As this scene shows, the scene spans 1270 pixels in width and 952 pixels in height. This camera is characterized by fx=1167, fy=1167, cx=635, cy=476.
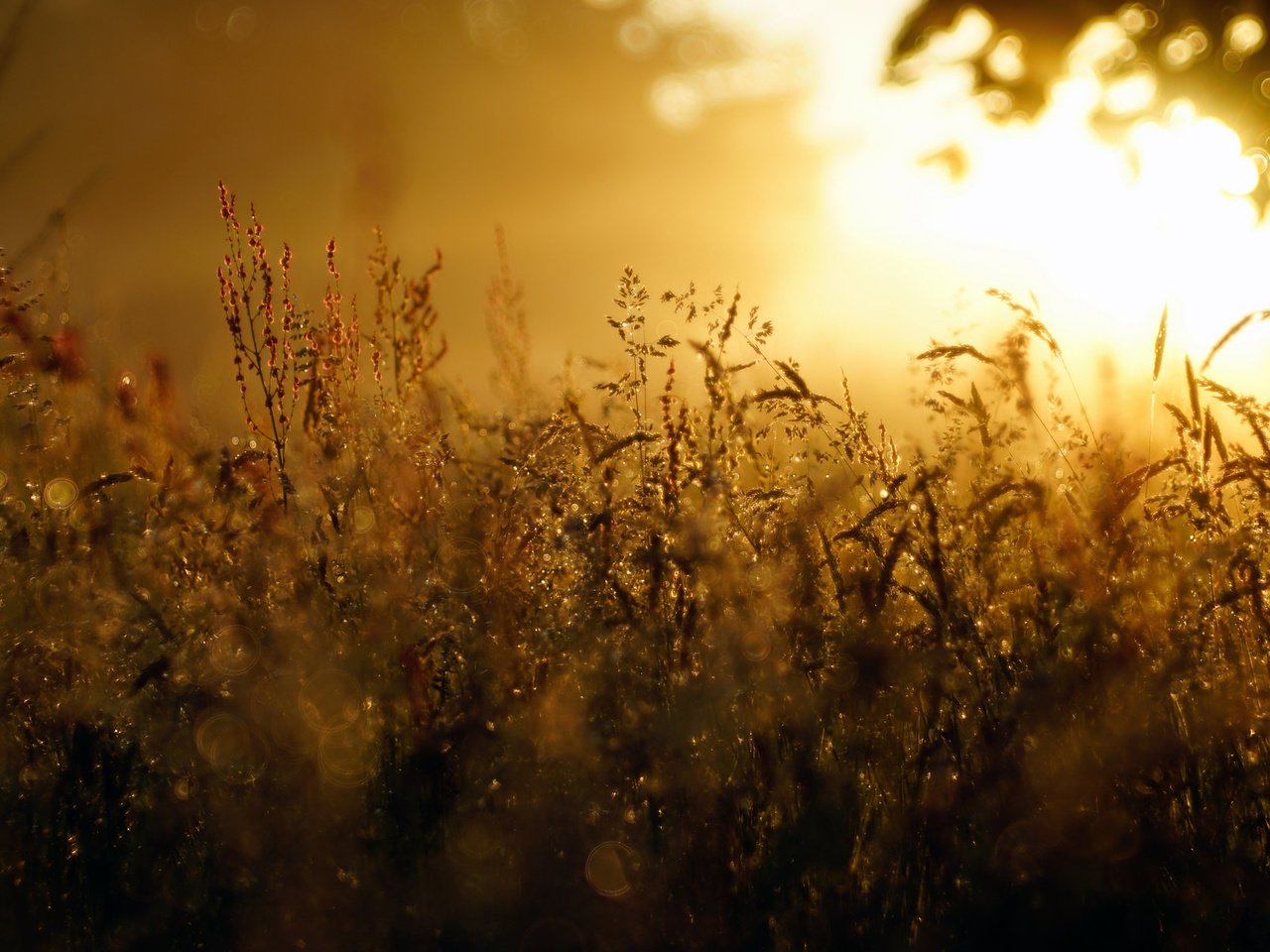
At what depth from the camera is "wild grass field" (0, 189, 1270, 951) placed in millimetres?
2072

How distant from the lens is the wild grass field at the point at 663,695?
207cm

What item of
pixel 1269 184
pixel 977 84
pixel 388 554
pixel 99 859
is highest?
pixel 977 84

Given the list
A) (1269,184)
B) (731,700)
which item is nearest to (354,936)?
(731,700)

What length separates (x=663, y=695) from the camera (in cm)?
220

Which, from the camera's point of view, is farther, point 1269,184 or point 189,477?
point 1269,184

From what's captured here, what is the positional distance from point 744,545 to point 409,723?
77 centimetres

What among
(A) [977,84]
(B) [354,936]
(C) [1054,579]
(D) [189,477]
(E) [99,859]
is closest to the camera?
(B) [354,936]

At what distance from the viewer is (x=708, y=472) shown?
237 centimetres

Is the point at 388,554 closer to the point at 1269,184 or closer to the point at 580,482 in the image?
the point at 580,482

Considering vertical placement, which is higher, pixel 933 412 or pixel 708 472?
pixel 933 412

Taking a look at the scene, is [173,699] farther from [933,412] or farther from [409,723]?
[933,412]

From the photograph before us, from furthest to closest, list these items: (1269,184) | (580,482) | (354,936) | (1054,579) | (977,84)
Result: (977,84), (1269,184), (580,482), (1054,579), (354,936)

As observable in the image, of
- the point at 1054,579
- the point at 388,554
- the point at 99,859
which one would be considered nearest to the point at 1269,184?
the point at 1054,579

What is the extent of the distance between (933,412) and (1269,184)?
1.81 meters
